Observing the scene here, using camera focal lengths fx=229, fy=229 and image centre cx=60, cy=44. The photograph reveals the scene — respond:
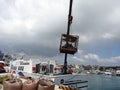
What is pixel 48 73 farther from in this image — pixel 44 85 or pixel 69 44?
pixel 44 85

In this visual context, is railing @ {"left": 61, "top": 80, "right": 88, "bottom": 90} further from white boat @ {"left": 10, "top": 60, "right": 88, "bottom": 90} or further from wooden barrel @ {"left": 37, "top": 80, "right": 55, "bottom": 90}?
wooden barrel @ {"left": 37, "top": 80, "right": 55, "bottom": 90}

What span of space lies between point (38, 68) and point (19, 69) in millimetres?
4022

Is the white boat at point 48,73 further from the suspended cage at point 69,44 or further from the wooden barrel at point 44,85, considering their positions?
the wooden barrel at point 44,85

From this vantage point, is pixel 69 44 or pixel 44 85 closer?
pixel 44 85

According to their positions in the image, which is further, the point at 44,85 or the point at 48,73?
the point at 48,73

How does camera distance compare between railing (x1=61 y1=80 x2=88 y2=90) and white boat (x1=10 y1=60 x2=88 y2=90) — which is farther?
railing (x1=61 y1=80 x2=88 y2=90)

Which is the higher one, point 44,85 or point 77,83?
point 44,85

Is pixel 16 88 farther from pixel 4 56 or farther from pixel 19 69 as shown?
pixel 4 56

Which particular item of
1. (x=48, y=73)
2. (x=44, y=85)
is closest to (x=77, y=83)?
(x=48, y=73)

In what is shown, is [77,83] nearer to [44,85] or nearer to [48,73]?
[48,73]

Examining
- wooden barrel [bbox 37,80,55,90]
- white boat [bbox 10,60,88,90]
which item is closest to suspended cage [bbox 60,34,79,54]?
white boat [bbox 10,60,88,90]

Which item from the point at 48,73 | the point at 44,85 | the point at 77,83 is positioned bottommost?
the point at 77,83

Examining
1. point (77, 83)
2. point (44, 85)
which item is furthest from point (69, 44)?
point (44, 85)

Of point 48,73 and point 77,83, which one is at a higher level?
point 48,73
